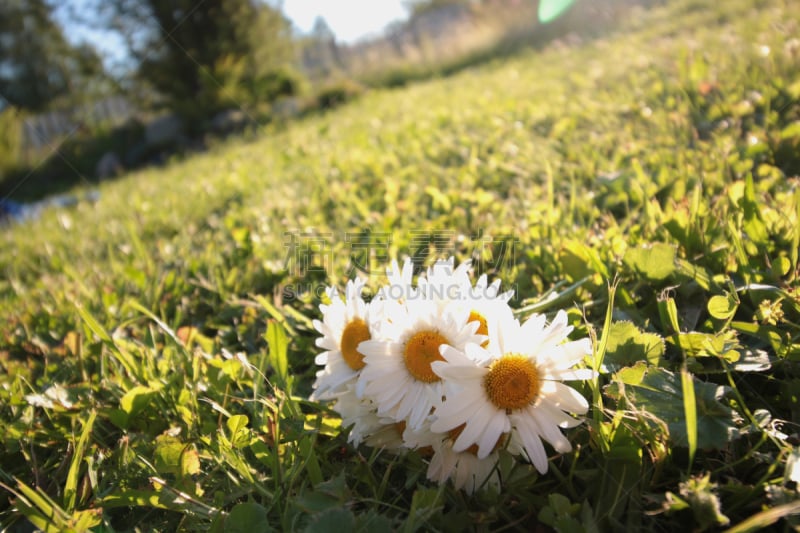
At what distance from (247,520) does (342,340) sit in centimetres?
36

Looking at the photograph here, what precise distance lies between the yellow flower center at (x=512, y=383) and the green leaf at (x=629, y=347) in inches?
9.2

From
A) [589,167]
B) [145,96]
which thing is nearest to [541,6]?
[145,96]

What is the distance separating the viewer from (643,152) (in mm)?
2426

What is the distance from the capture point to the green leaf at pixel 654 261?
1234mm

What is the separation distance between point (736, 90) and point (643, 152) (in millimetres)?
891

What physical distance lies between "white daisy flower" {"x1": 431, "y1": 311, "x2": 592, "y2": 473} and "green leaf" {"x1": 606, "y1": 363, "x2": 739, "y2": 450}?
115 millimetres

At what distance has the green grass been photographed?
88 cm

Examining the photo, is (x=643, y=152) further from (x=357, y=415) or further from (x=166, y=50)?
(x=166, y=50)

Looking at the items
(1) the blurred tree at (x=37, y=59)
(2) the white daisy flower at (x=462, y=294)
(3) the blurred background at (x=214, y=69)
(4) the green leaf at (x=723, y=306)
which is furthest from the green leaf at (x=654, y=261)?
(1) the blurred tree at (x=37, y=59)

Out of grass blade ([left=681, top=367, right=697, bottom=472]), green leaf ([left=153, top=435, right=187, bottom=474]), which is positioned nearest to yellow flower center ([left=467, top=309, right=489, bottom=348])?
grass blade ([left=681, top=367, right=697, bottom=472])

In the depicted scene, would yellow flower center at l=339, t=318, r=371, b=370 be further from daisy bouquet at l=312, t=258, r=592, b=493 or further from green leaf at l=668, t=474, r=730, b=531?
green leaf at l=668, t=474, r=730, b=531

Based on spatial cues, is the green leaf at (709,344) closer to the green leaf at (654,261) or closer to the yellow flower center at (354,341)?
the green leaf at (654,261)

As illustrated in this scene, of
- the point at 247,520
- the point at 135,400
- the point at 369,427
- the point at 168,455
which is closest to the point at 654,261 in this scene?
the point at 369,427

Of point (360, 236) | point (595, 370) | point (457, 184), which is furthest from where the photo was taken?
point (457, 184)
